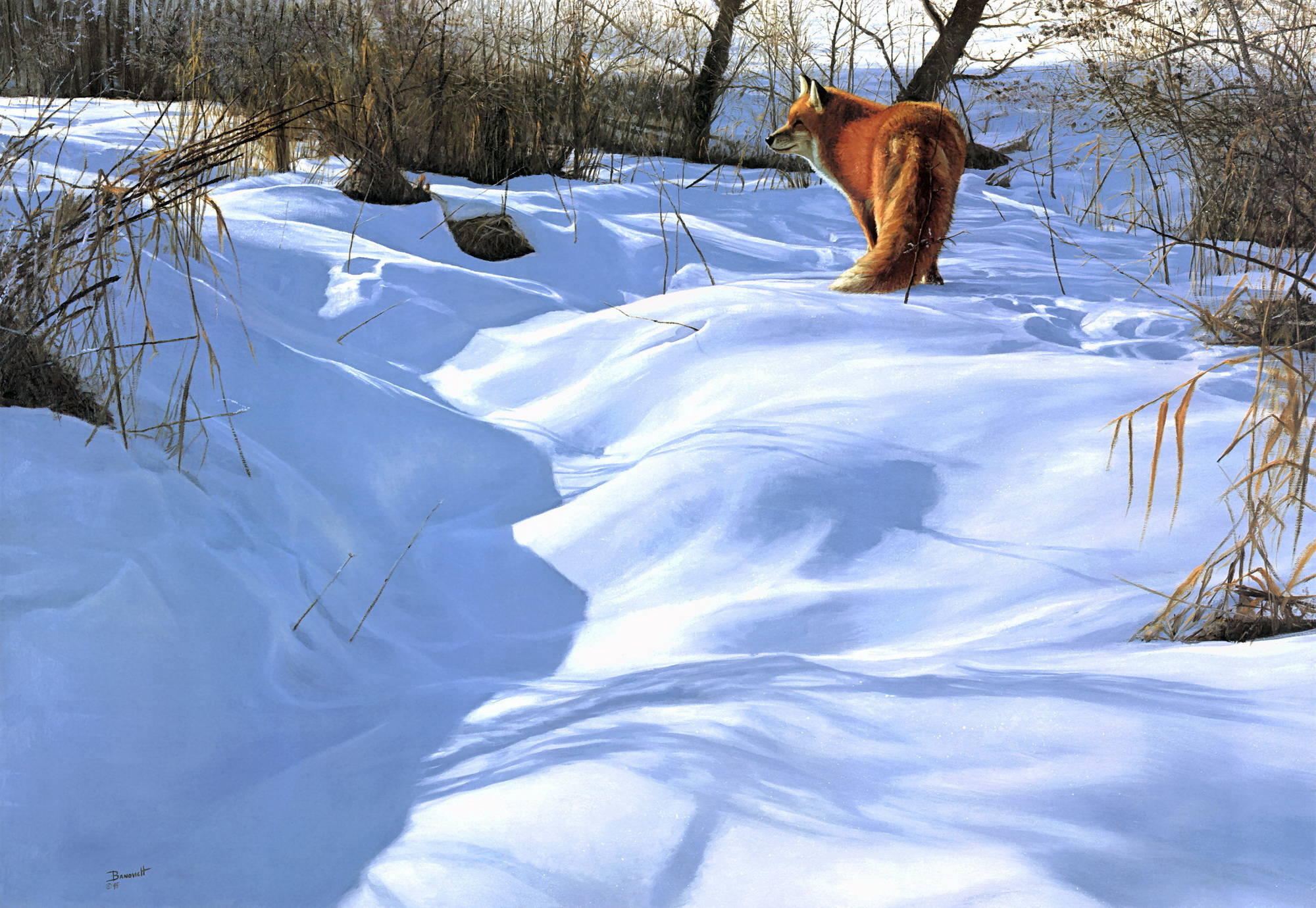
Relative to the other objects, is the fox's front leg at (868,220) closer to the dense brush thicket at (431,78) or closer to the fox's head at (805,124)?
the fox's head at (805,124)

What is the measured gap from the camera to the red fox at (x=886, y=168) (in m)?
3.29

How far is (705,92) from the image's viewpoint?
267 inches

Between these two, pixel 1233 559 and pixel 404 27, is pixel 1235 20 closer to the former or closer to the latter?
pixel 1233 559

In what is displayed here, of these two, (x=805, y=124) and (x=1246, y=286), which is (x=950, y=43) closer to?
(x=805, y=124)

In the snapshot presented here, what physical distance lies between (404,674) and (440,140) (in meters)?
4.22

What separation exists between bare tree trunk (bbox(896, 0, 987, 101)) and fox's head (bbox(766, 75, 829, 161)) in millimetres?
2905

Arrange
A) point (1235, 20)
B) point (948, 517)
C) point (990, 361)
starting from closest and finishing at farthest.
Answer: point (948, 517) → point (1235, 20) → point (990, 361)

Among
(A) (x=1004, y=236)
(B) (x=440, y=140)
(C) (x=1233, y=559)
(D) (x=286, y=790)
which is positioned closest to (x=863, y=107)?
(A) (x=1004, y=236)

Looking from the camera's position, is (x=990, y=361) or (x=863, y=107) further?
(x=863, y=107)

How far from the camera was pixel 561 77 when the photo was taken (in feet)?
17.3

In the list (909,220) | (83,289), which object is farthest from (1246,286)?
(83,289)
